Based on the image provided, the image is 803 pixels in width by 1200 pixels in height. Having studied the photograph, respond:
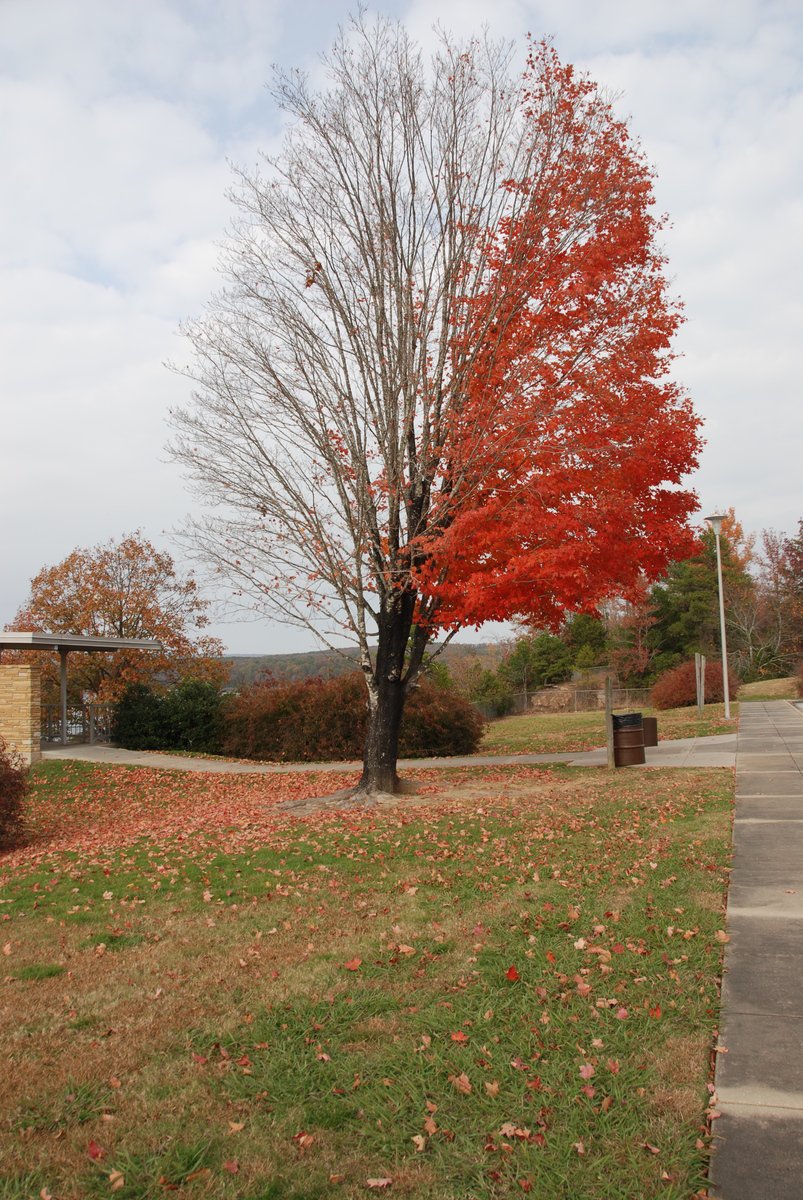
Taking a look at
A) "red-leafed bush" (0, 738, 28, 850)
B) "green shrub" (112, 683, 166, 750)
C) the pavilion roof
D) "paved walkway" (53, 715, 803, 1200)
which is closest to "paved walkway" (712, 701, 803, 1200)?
"paved walkway" (53, 715, 803, 1200)

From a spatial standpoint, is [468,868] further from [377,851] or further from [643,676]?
[643,676]

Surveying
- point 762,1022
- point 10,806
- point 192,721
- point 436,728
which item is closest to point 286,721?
point 192,721

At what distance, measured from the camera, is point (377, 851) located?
765 centimetres

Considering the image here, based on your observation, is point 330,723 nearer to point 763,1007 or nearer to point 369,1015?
point 369,1015

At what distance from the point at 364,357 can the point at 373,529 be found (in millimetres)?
2117

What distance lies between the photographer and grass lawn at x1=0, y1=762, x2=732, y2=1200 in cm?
291

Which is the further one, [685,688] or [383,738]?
[685,688]

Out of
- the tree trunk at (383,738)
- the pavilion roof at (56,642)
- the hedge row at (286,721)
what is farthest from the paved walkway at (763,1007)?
the pavilion roof at (56,642)

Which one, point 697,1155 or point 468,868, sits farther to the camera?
point 468,868

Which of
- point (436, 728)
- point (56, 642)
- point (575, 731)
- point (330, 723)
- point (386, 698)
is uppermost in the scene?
point (56, 642)

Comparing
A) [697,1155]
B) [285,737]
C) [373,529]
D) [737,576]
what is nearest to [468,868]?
[697,1155]

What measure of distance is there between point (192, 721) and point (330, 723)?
157 inches

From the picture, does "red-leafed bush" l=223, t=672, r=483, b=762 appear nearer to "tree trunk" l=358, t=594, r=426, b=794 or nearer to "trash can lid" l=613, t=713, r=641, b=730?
"trash can lid" l=613, t=713, r=641, b=730

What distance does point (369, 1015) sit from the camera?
4121 mm
